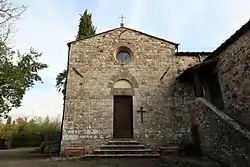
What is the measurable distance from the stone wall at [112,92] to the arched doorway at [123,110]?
0.74ft

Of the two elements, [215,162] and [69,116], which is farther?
[69,116]

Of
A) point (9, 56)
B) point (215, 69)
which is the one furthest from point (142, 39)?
Answer: point (9, 56)

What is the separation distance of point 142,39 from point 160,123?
4493mm

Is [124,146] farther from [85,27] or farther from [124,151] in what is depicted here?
[85,27]

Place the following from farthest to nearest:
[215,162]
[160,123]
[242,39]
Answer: [160,123] < [242,39] < [215,162]

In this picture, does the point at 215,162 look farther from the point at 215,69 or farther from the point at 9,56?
the point at 9,56

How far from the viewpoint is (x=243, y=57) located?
27.7 feet

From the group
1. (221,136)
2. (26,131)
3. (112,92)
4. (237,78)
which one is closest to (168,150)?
(221,136)

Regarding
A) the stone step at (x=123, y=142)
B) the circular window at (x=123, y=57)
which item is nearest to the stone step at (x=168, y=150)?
the stone step at (x=123, y=142)

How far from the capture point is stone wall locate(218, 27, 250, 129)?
8.20m

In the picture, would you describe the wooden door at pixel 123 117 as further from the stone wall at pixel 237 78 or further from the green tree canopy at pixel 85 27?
the green tree canopy at pixel 85 27

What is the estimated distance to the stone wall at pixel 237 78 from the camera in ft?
26.9

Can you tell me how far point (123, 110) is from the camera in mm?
11492

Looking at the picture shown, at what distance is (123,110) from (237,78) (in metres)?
5.22
